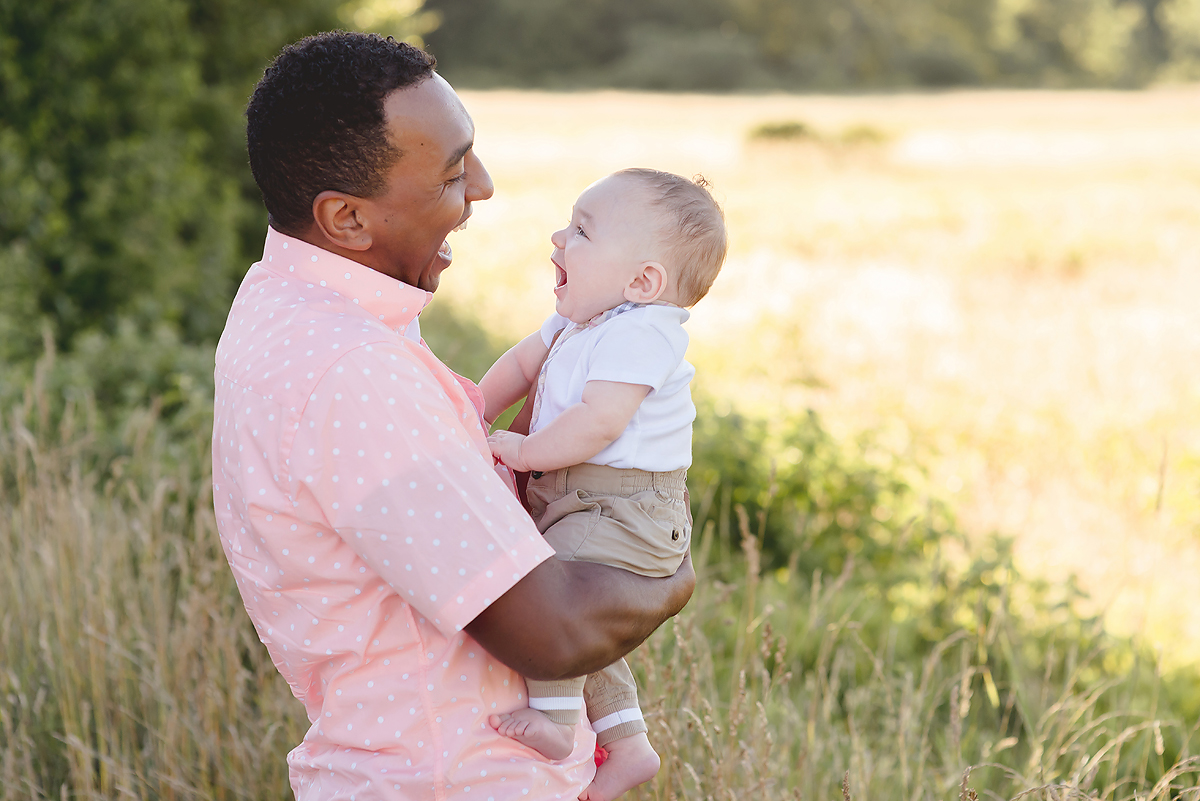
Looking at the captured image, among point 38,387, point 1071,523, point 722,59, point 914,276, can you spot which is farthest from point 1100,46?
point 38,387

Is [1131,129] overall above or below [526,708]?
above

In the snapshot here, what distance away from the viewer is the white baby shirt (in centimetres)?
162

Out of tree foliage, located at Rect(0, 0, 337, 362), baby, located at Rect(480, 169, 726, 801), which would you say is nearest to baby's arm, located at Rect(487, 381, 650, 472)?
baby, located at Rect(480, 169, 726, 801)

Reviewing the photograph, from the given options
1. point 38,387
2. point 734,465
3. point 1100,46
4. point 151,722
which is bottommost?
point 151,722

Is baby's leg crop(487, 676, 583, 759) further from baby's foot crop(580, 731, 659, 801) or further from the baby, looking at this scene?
baby's foot crop(580, 731, 659, 801)

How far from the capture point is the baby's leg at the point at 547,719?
1.41 m

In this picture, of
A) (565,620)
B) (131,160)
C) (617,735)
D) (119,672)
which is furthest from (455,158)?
(131,160)

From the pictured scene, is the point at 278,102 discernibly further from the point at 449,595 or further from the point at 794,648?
the point at 794,648

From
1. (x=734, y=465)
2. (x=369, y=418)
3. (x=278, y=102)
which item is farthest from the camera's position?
(x=734, y=465)

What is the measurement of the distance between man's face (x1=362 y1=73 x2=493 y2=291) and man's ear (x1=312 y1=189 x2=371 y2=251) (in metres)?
0.01

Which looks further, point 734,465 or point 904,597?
point 734,465

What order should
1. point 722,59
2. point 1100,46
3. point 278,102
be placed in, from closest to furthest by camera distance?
point 278,102
point 722,59
point 1100,46

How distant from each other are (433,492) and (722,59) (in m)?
52.8

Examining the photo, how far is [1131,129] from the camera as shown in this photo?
27.0 metres
